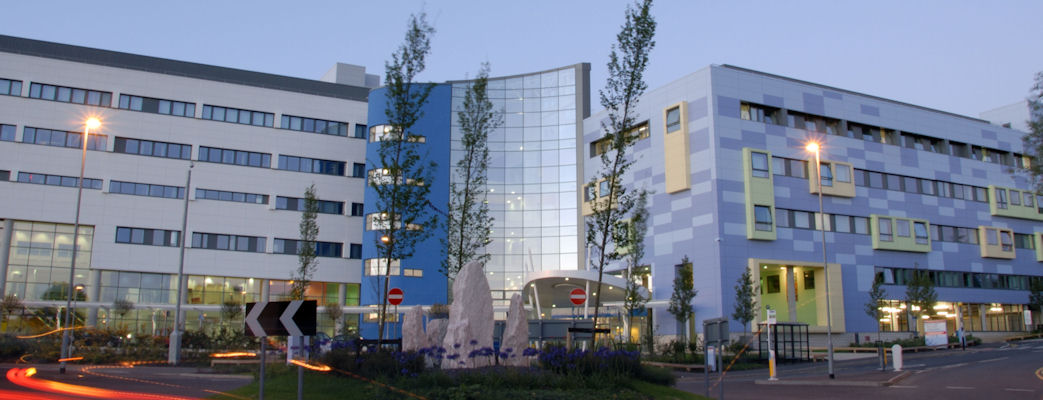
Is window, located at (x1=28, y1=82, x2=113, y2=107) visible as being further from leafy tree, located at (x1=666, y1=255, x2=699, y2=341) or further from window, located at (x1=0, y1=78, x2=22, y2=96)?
leafy tree, located at (x1=666, y1=255, x2=699, y2=341)

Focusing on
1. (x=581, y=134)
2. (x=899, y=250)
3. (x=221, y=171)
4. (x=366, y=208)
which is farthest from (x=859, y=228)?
(x=221, y=171)

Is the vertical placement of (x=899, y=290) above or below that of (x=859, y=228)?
below

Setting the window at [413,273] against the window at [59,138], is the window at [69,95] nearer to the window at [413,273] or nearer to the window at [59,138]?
the window at [59,138]

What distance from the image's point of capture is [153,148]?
5800 centimetres

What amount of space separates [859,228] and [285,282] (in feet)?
138

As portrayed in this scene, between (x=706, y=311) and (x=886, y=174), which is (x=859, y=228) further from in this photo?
(x=706, y=311)

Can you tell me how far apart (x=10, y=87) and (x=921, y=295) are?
62.9 metres

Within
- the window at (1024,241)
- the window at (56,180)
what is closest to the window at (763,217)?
the window at (1024,241)

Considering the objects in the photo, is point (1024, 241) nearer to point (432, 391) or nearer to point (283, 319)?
point (432, 391)

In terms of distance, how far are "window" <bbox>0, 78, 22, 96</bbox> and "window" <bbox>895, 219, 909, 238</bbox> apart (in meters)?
61.6

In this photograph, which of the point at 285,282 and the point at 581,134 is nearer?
the point at 285,282

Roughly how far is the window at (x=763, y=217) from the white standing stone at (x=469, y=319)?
117ft

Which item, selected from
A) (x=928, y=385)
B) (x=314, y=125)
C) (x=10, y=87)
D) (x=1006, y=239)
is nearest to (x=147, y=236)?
(x=10, y=87)

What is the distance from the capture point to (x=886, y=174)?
59.1 metres
